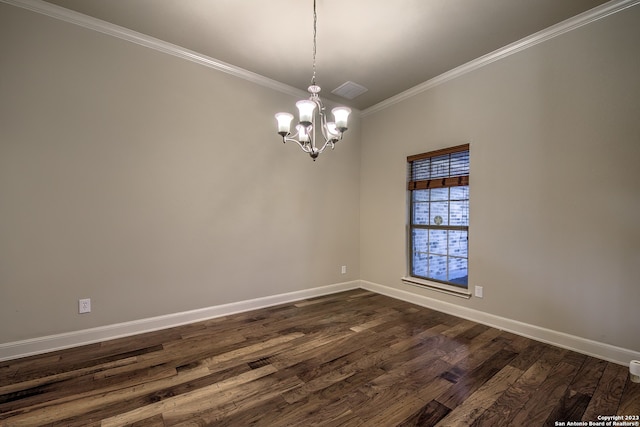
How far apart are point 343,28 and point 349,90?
1240 millimetres

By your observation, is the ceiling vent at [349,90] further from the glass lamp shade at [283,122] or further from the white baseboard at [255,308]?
the white baseboard at [255,308]

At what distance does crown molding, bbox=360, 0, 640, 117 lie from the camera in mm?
2287

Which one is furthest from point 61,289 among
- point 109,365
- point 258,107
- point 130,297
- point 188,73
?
point 258,107

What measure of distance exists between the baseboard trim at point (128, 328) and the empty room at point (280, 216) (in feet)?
0.07

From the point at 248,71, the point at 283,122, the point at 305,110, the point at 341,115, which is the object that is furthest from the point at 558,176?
the point at 248,71

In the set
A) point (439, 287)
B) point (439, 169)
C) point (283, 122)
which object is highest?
point (283, 122)

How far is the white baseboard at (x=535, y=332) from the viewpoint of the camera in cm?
223

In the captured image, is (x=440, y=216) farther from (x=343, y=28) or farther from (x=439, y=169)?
(x=343, y=28)

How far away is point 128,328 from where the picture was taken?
8.89ft

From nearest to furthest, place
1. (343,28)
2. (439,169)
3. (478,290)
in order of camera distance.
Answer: (343,28) → (478,290) → (439,169)

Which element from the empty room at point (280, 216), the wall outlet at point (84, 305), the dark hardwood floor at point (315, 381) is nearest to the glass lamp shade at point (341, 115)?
the empty room at point (280, 216)

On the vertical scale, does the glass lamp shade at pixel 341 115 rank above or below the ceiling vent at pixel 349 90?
below

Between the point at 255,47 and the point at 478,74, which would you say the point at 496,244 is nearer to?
the point at 478,74

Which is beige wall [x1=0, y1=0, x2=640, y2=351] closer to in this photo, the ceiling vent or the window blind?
the window blind
